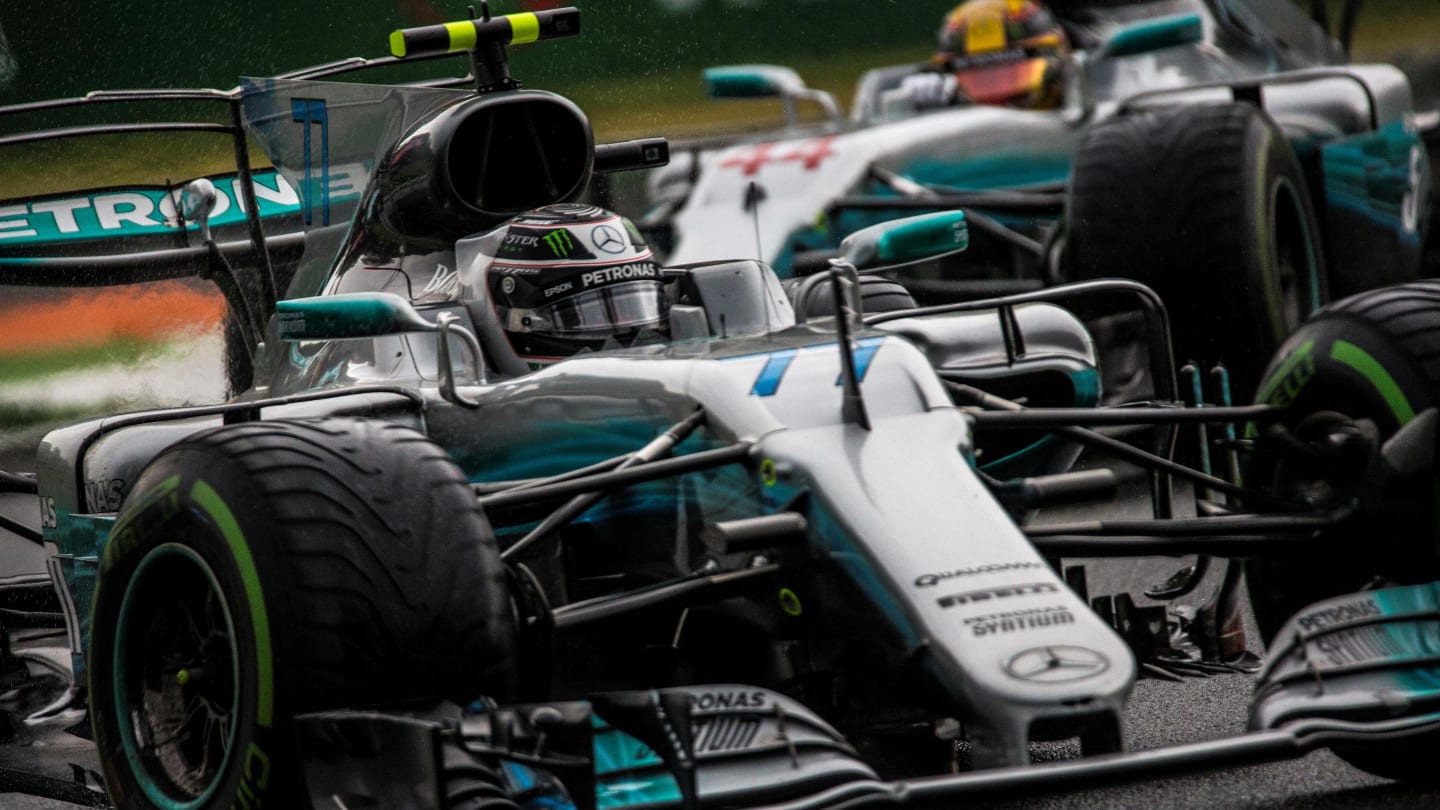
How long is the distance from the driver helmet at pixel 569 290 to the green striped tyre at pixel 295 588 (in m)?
1.24

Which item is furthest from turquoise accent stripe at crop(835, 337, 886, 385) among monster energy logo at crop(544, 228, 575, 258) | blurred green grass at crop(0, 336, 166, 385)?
blurred green grass at crop(0, 336, 166, 385)

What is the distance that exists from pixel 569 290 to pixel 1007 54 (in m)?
7.32

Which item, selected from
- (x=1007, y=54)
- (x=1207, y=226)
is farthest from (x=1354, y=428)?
(x=1007, y=54)

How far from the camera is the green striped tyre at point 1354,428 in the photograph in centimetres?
412

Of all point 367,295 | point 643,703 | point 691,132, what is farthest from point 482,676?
point 691,132

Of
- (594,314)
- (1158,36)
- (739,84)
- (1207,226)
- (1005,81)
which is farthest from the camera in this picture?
(1005,81)

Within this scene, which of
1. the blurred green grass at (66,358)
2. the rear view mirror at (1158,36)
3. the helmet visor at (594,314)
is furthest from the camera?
the rear view mirror at (1158,36)

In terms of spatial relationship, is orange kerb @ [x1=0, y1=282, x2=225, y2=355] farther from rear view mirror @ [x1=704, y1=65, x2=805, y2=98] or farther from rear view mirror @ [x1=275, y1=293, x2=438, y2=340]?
rear view mirror @ [x1=704, y1=65, x2=805, y2=98]

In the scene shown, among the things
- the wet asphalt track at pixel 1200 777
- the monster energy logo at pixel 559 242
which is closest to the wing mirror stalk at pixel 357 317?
the monster energy logo at pixel 559 242

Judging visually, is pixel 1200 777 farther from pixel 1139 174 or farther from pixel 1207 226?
pixel 1139 174

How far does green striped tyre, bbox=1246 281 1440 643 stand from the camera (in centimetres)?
412

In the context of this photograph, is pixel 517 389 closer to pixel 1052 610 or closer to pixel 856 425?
pixel 856 425

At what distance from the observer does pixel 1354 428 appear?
4.32 m

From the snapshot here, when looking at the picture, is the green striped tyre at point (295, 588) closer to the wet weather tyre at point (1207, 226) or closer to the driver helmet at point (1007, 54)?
the wet weather tyre at point (1207, 226)
